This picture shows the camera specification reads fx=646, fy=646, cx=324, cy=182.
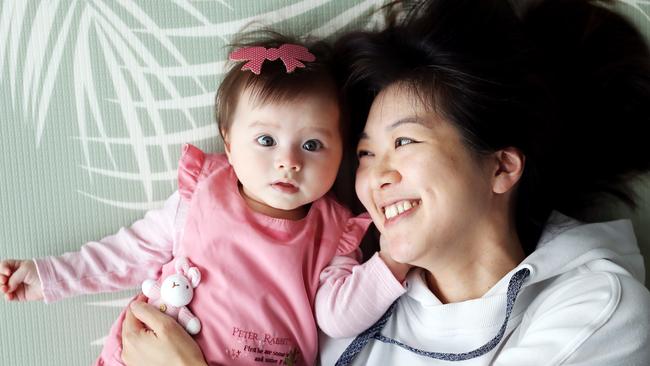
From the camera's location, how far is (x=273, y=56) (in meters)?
1.24

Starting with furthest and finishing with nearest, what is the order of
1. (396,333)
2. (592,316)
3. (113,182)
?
(113,182) → (396,333) → (592,316)

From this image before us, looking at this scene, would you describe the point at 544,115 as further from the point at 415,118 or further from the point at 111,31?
the point at 111,31

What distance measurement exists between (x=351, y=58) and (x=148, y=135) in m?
0.49

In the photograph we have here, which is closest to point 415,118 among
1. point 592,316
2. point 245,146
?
point 245,146

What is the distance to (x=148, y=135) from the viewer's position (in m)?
1.42

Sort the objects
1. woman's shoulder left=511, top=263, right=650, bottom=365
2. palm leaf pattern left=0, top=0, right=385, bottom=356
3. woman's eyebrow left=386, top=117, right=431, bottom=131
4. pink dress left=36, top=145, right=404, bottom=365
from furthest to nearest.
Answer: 1. palm leaf pattern left=0, top=0, right=385, bottom=356
2. pink dress left=36, top=145, right=404, bottom=365
3. woman's eyebrow left=386, top=117, right=431, bottom=131
4. woman's shoulder left=511, top=263, right=650, bottom=365

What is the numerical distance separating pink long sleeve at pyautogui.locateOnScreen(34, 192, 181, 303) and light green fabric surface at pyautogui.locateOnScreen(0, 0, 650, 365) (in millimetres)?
62

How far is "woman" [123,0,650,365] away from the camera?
1.14m

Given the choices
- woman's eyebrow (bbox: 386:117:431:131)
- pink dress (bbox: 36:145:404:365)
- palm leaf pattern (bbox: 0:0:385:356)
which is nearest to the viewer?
woman's eyebrow (bbox: 386:117:431:131)

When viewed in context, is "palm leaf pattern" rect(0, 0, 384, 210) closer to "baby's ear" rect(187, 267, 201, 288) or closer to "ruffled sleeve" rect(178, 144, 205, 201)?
"ruffled sleeve" rect(178, 144, 205, 201)

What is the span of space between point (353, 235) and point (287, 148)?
26 centimetres

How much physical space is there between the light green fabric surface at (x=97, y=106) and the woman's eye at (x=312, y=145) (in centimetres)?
27

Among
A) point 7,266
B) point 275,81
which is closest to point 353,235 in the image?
point 275,81

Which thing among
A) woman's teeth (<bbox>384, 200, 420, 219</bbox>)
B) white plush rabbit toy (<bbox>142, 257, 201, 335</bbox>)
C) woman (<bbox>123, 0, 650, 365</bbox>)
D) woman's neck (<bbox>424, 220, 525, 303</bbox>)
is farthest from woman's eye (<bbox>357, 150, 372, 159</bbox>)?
white plush rabbit toy (<bbox>142, 257, 201, 335</bbox>)
